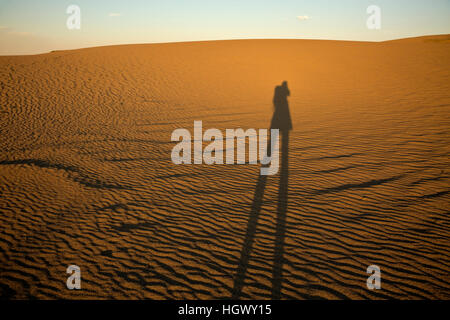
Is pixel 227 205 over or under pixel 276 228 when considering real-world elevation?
over

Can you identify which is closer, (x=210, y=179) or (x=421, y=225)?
(x=421, y=225)

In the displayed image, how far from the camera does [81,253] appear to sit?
153 inches

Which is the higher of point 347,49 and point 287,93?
point 347,49

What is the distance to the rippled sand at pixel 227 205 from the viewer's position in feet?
11.1

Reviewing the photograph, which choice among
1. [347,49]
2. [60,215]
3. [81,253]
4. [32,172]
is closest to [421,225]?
[81,253]

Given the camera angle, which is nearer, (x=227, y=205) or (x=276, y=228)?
(x=276, y=228)

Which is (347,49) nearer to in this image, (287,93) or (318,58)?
(318,58)

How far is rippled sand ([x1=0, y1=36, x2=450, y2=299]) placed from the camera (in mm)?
3371

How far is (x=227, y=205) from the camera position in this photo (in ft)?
16.9

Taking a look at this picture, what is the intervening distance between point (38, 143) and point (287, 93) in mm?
13326

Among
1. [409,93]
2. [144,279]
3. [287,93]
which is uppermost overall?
[287,93]
